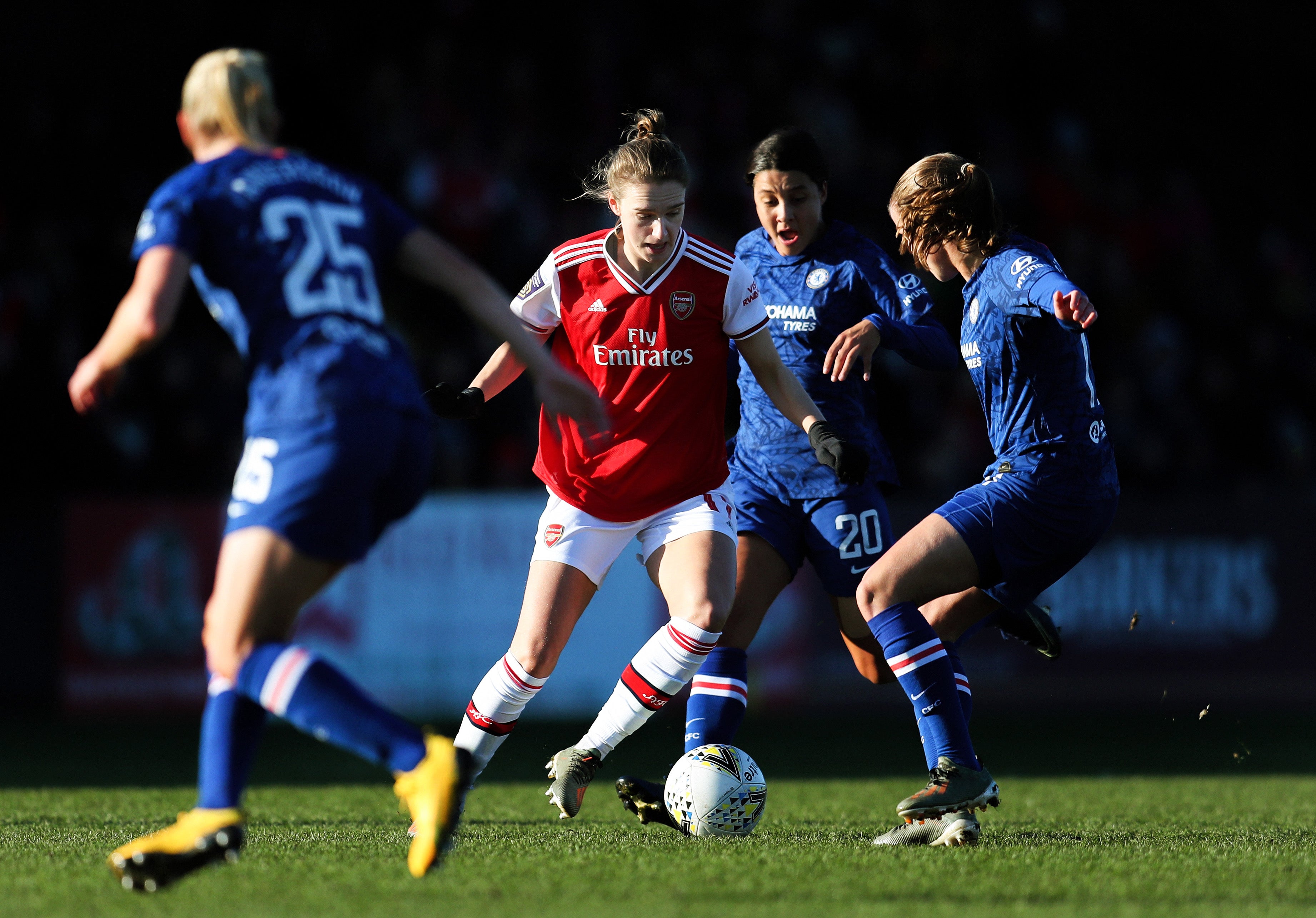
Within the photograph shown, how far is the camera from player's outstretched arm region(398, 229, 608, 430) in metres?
3.49

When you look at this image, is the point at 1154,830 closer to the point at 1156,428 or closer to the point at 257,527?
the point at 257,527

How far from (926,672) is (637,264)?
62.4 inches

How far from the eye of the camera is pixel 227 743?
3.41 metres

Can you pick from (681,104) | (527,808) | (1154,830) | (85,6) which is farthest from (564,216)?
(1154,830)

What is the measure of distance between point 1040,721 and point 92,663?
21.5 ft

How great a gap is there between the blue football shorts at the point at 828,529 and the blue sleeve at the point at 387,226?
6.59 ft

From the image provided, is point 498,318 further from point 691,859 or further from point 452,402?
point 691,859

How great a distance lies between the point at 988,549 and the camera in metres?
4.68

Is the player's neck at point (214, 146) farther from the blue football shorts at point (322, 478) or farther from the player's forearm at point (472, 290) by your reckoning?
the blue football shorts at point (322, 478)

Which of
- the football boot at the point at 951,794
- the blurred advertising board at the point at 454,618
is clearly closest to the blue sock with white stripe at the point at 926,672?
the football boot at the point at 951,794

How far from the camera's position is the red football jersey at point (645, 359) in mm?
4758

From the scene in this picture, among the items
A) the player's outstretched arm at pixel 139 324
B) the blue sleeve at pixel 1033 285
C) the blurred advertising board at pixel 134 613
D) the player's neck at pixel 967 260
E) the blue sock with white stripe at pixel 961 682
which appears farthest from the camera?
the blurred advertising board at pixel 134 613

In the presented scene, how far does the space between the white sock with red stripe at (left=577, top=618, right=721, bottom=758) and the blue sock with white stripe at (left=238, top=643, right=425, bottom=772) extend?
4.50 ft

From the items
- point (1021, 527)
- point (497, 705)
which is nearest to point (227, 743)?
point (497, 705)
